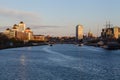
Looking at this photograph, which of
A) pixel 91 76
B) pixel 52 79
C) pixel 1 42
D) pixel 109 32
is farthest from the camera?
pixel 109 32

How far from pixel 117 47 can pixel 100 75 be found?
294ft

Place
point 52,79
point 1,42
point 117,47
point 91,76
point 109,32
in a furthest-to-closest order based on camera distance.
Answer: point 109,32 → point 1,42 → point 117,47 → point 91,76 → point 52,79

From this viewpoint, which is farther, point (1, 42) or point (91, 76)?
point (1, 42)

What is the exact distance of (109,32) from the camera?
623ft

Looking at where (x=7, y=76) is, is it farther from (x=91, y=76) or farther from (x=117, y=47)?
(x=117, y=47)

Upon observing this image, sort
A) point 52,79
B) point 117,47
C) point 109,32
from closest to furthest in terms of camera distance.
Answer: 1. point 52,79
2. point 117,47
3. point 109,32

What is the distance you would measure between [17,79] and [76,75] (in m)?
5.92

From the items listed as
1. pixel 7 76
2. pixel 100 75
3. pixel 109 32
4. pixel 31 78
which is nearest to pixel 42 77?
pixel 31 78

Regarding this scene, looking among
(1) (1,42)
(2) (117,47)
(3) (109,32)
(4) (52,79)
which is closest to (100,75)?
(4) (52,79)

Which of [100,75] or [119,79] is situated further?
[100,75]

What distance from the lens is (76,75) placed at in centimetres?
3372

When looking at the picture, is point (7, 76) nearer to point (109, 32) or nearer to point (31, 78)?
point (31, 78)

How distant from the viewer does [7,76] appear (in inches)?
1282

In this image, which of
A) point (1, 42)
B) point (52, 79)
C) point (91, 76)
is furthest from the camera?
point (1, 42)
